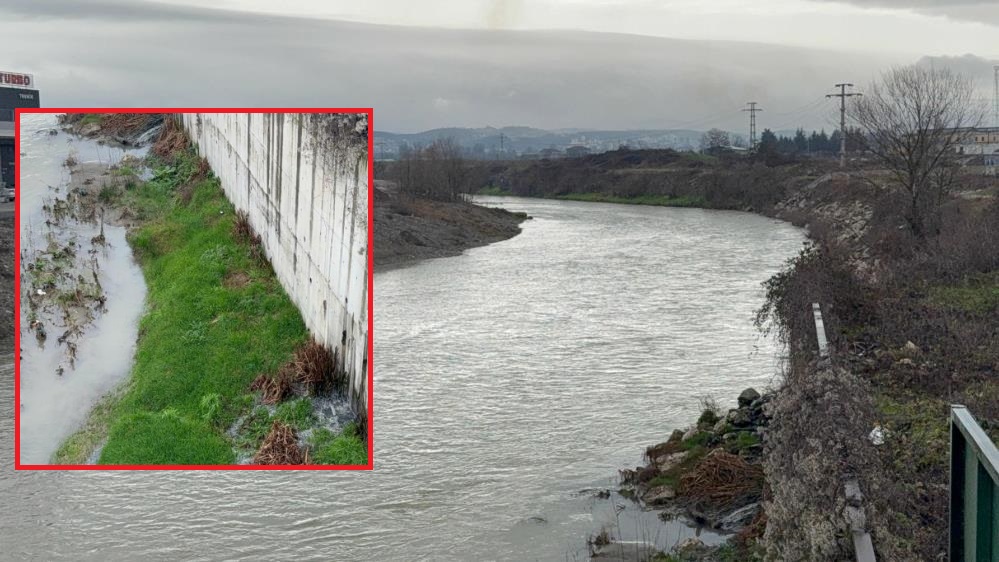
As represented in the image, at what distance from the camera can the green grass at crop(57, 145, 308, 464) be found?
3646mm

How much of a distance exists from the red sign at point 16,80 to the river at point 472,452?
127 ft

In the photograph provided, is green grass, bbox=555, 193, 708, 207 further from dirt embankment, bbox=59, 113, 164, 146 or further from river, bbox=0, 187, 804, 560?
dirt embankment, bbox=59, 113, 164, 146

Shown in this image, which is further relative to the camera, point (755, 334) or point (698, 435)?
point (755, 334)

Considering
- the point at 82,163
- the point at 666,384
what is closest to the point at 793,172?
the point at 666,384

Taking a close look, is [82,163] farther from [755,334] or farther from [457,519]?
[755,334]

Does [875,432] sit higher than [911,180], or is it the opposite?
[911,180]

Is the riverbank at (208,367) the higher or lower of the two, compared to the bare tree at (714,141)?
lower

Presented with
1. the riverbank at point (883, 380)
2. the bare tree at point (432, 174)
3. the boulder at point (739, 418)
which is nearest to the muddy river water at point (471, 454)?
the boulder at point (739, 418)

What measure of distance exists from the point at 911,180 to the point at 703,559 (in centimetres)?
2111

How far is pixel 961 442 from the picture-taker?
2734 millimetres

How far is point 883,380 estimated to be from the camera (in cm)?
1223

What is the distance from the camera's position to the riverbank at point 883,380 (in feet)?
22.3

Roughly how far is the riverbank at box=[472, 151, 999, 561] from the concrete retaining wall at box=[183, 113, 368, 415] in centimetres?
375

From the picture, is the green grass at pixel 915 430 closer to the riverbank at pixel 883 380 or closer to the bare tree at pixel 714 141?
the riverbank at pixel 883 380
